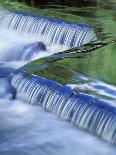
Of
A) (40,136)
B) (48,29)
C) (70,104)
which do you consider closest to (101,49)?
(70,104)

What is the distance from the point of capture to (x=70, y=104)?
9219 mm

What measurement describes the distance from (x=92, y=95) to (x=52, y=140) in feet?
3.23

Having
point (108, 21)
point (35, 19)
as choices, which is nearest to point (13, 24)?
point (35, 19)

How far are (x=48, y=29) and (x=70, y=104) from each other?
6.33 meters

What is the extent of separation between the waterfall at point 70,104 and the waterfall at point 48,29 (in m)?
3.84

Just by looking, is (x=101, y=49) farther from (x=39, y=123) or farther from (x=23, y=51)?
(x=39, y=123)

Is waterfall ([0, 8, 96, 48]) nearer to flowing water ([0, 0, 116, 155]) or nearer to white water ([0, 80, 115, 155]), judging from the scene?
flowing water ([0, 0, 116, 155])

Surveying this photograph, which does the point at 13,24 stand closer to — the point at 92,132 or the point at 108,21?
the point at 108,21

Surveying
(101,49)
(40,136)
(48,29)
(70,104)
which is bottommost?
(40,136)

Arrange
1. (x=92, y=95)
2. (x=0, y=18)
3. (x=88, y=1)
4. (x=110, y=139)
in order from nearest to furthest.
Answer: (x=110, y=139) < (x=92, y=95) < (x=0, y=18) < (x=88, y=1)

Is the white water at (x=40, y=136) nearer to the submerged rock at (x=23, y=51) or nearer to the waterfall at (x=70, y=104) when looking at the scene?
the waterfall at (x=70, y=104)

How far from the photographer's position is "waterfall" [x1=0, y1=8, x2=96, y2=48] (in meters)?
14.3

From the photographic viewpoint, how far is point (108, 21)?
1619 centimetres

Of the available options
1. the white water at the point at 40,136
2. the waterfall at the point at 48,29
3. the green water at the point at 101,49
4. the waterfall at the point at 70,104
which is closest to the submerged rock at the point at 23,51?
the waterfall at the point at 48,29
